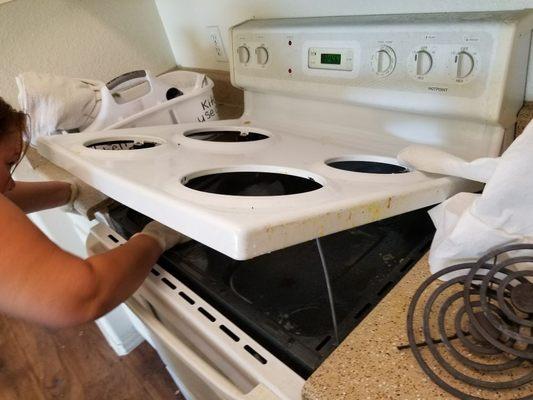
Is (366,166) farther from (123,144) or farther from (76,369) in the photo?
(76,369)

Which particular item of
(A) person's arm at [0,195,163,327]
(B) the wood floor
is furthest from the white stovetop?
(B) the wood floor

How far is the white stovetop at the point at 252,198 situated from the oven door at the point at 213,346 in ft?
0.57

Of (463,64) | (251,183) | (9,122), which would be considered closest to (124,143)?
(9,122)

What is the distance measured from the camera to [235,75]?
99cm

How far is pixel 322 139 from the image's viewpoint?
86 centimetres

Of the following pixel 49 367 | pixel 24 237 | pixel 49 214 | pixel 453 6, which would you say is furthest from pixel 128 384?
pixel 453 6

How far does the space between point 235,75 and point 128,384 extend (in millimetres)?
1383

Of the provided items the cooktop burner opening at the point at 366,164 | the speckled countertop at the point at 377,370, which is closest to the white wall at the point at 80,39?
the cooktop burner opening at the point at 366,164

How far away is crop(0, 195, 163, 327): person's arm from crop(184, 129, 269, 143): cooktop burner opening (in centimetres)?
42

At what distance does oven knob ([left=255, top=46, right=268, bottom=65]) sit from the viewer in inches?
34.9

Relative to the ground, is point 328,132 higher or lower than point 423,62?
lower

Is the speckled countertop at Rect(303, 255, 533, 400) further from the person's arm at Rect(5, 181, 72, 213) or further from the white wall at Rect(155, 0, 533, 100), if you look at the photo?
the person's arm at Rect(5, 181, 72, 213)

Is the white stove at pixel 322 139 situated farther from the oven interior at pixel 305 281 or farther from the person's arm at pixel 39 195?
the person's arm at pixel 39 195

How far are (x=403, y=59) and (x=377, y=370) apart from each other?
538 millimetres
